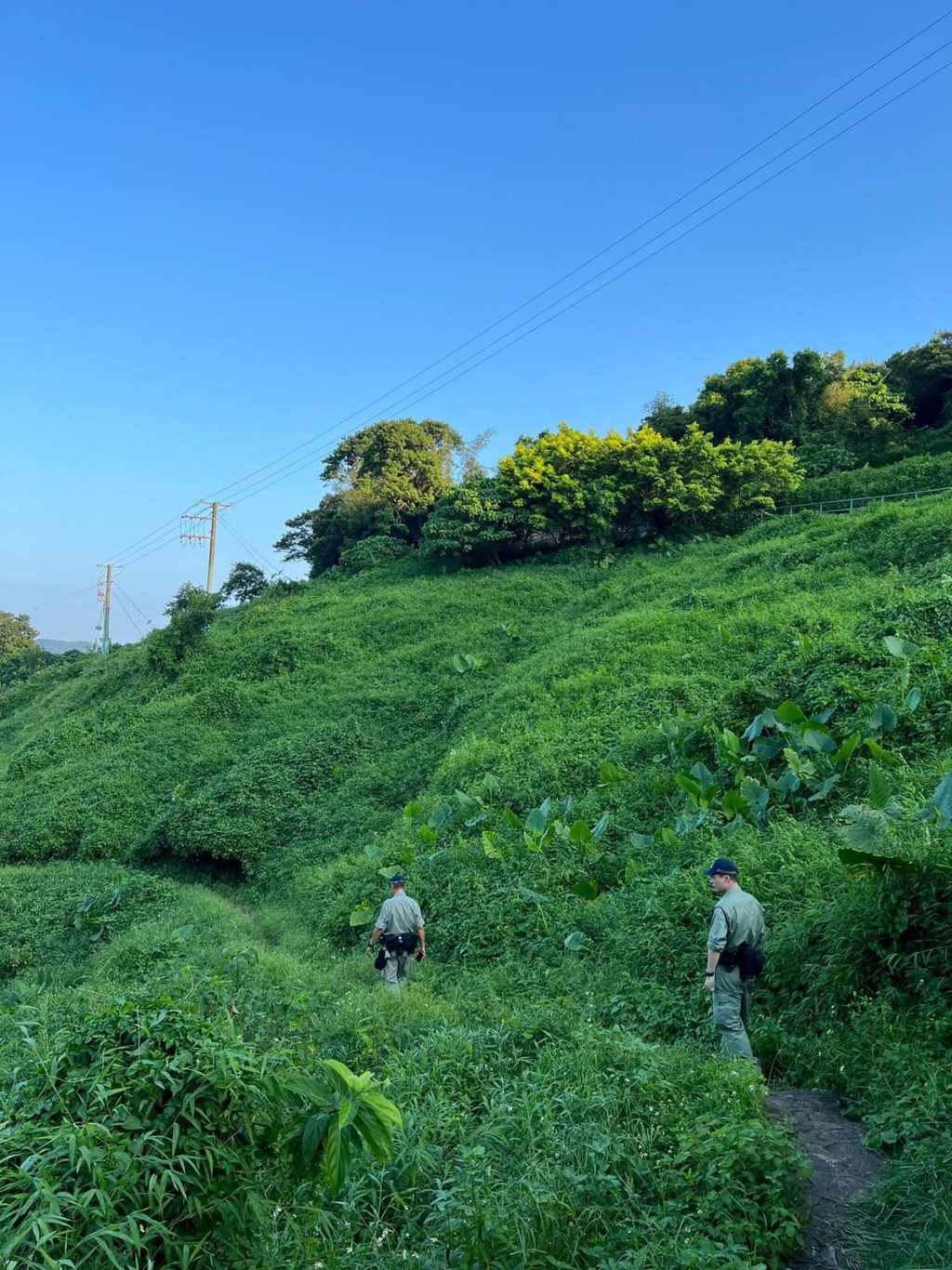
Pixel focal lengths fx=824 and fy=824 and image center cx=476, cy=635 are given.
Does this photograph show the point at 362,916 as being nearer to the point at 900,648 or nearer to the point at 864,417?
the point at 900,648

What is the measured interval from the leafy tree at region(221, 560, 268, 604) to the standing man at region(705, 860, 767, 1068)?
119 feet

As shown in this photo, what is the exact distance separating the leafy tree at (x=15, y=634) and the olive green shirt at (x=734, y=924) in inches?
2387

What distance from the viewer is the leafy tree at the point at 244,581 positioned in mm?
39125

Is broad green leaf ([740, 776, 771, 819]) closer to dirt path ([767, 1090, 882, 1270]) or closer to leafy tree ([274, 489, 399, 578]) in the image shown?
dirt path ([767, 1090, 882, 1270])

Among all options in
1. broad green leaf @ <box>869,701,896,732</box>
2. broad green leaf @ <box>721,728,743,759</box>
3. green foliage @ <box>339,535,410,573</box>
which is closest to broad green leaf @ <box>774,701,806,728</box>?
broad green leaf @ <box>721,728,743,759</box>

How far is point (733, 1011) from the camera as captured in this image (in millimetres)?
4727

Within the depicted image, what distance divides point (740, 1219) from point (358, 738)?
13.2 meters

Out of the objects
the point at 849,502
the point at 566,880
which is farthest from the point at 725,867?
the point at 849,502

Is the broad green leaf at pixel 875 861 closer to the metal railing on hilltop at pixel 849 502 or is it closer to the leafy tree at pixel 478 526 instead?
the metal railing on hilltop at pixel 849 502

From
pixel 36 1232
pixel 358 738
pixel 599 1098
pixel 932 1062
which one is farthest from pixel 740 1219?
pixel 358 738

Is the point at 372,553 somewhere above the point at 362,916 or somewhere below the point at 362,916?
above

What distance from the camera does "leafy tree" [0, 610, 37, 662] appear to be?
57719mm

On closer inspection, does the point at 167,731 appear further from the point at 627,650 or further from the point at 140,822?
the point at 627,650

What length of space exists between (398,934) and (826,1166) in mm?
4141
